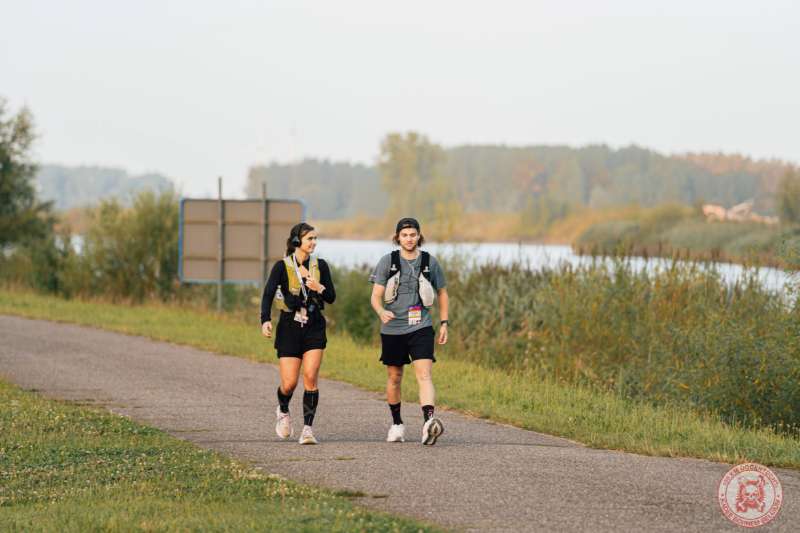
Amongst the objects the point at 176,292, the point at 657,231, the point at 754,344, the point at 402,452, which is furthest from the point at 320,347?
the point at 657,231

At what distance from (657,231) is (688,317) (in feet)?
160

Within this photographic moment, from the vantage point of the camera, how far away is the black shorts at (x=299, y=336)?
423 inches

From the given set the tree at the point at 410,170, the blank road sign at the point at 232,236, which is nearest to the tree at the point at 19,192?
the blank road sign at the point at 232,236

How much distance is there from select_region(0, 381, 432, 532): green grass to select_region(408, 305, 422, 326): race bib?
7.25 ft

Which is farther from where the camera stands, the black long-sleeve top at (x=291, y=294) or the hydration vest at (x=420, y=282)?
the black long-sleeve top at (x=291, y=294)

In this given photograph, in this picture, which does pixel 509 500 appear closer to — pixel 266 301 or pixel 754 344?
pixel 266 301

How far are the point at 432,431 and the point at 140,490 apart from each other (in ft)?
9.73

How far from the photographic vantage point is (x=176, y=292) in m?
31.5

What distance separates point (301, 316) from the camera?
1071 centimetres

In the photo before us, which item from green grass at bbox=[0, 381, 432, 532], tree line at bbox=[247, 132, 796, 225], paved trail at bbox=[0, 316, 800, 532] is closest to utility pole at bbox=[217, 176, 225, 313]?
paved trail at bbox=[0, 316, 800, 532]

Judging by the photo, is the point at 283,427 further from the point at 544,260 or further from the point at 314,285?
the point at 544,260

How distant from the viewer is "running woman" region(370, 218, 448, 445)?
414 inches

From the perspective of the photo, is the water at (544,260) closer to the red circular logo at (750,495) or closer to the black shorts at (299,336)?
the red circular logo at (750,495)

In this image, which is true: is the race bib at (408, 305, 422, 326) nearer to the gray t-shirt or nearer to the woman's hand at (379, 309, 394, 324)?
the gray t-shirt
